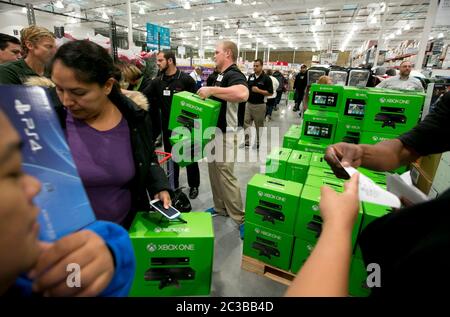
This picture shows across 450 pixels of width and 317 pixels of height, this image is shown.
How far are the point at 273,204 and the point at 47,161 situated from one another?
1775 millimetres

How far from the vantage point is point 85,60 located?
1016mm

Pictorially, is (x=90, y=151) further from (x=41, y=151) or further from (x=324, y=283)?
(x=324, y=283)

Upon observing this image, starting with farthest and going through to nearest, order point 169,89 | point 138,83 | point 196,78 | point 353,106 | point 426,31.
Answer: point 426,31 → point 196,78 → point 138,83 → point 169,89 → point 353,106

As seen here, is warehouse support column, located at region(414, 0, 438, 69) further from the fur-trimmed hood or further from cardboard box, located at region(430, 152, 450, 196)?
the fur-trimmed hood

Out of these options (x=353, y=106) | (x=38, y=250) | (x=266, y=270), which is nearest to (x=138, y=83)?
(x=353, y=106)

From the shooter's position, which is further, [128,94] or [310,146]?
[310,146]

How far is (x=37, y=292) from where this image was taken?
40 centimetres

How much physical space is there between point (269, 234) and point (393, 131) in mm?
1614

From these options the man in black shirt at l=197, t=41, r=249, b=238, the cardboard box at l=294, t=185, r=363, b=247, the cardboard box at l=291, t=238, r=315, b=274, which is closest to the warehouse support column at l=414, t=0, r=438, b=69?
the man in black shirt at l=197, t=41, r=249, b=238

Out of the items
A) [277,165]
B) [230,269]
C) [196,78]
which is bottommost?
[230,269]

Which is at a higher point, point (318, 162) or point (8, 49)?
point (8, 49)

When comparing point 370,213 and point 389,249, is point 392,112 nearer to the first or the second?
point 370,213

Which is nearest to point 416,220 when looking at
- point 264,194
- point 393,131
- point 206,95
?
point 264,194

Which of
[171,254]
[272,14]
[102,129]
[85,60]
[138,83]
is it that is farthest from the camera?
[272,14]
